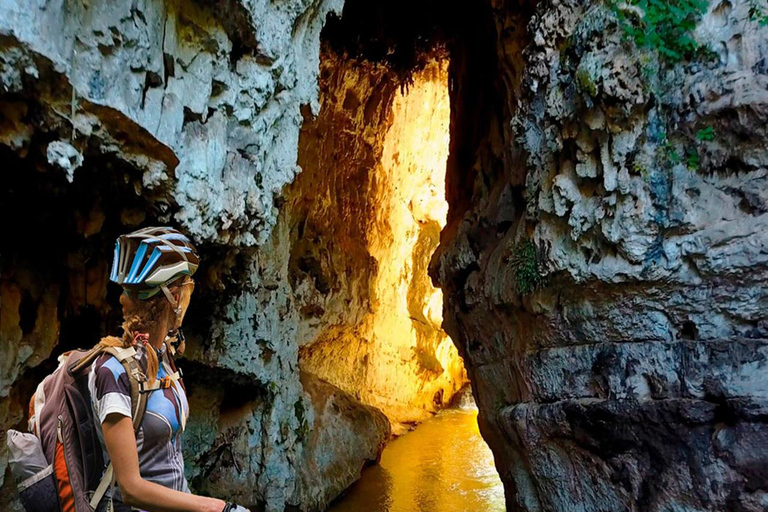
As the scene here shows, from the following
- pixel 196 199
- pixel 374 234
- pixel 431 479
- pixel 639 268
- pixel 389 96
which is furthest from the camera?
pixel 374 234

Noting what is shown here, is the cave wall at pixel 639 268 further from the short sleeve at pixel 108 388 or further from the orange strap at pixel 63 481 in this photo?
the orange strap at pixel 63 481

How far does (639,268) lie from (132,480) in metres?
3.78

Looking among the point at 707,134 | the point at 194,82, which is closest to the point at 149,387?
the point at 194,82

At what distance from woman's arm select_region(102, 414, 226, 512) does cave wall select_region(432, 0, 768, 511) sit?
364cm

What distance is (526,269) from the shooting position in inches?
204

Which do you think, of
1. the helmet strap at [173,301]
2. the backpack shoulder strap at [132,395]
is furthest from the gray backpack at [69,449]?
the helmet strap at [173,301]

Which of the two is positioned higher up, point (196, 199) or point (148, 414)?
point (196, 199)

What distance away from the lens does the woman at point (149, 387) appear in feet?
5.13

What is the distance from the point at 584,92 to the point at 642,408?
2504mm

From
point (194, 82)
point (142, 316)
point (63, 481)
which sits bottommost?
point (63, 481)

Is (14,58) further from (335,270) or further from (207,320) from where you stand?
(335,270)

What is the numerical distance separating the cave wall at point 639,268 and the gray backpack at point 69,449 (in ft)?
12.1

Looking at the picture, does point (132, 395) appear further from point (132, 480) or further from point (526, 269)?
point (526, 269)

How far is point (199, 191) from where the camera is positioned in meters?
3.80
